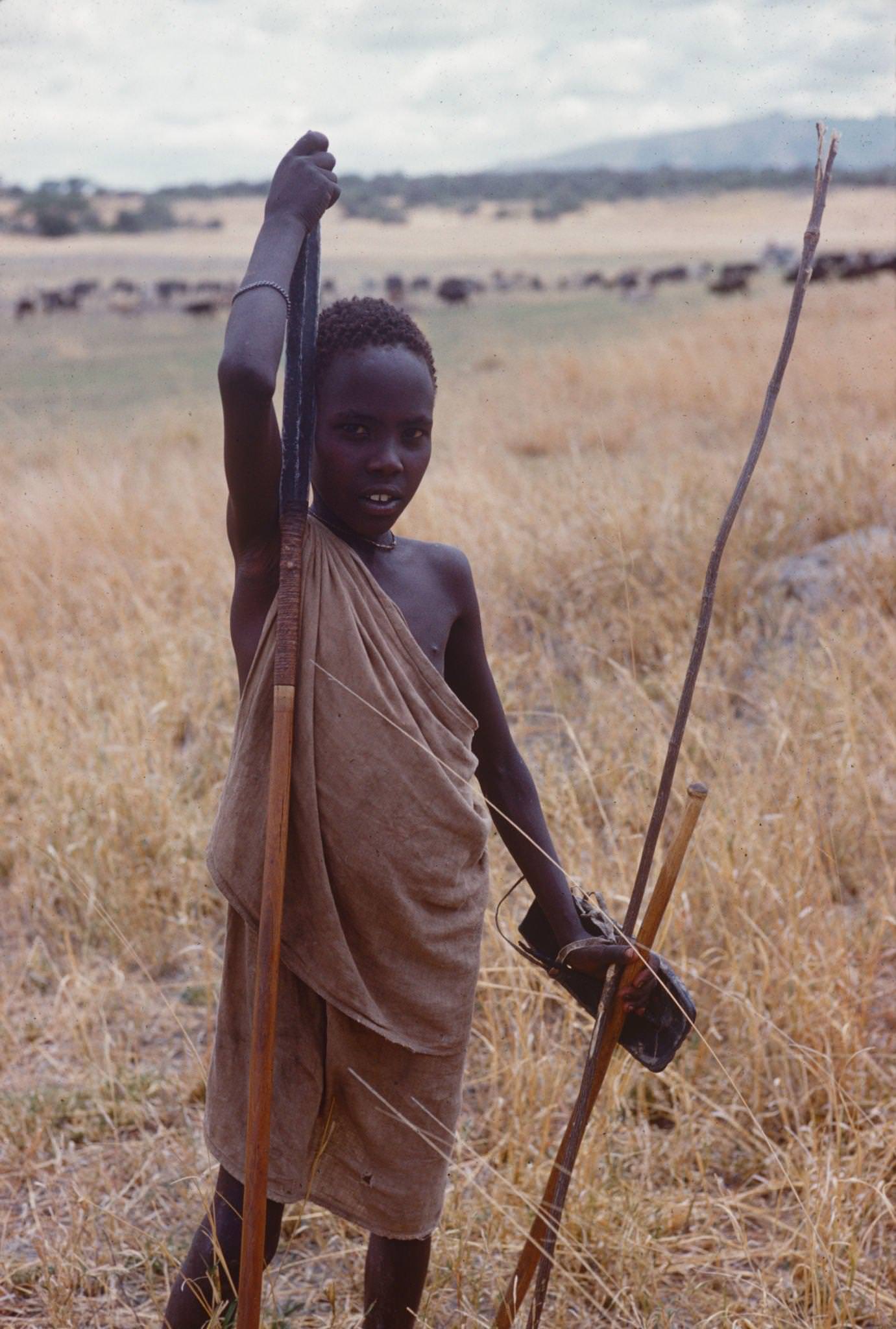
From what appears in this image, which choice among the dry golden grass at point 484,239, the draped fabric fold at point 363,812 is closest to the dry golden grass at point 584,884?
the draped fabric fold at point 363,812

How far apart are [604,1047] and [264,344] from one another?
0.90 metres

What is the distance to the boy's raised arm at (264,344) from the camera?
1.19 metres

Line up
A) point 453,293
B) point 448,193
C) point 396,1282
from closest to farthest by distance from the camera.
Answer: point 396,1282
point 453,293
point 448,193

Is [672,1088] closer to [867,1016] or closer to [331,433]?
[867,1016]

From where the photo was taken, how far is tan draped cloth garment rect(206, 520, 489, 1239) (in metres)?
1.33

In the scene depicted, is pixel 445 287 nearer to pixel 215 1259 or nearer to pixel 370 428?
pixel 370 428

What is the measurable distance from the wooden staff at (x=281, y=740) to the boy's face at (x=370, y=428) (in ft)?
0.19

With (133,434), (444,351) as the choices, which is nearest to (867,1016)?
(133,434)

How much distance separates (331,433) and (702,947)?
1774 mm

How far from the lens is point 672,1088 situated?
2314 mm

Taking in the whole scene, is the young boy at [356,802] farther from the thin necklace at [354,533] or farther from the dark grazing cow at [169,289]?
the dark grazing cow at [169,289]

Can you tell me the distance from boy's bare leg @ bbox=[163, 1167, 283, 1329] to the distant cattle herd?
20995 millimetres

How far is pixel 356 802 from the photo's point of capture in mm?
1355

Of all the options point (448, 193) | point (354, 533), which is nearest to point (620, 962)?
point (354, 533)
